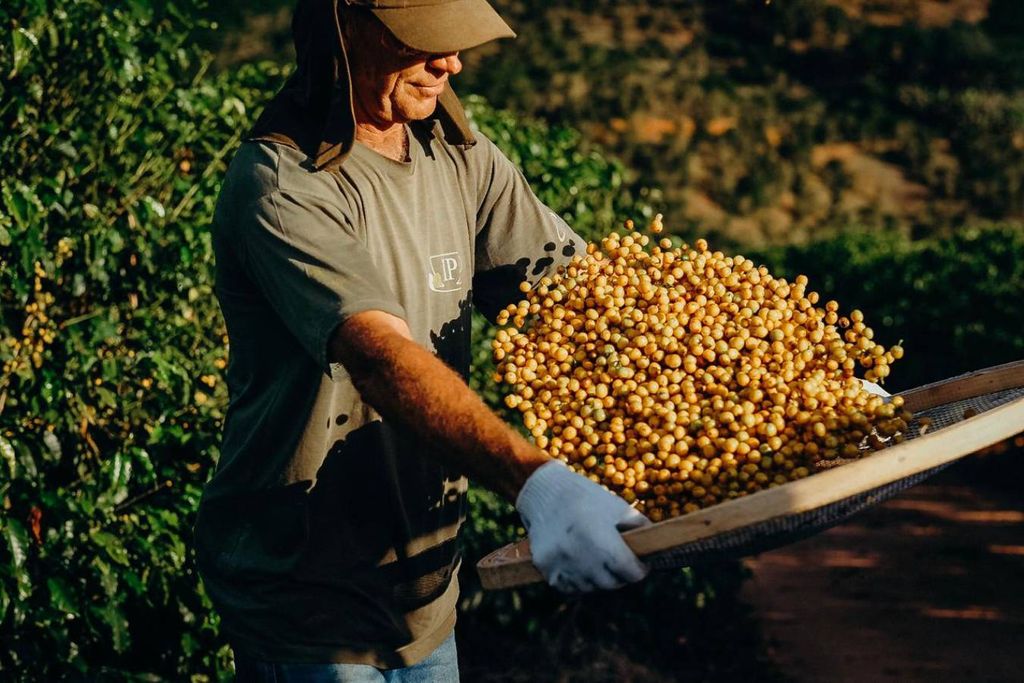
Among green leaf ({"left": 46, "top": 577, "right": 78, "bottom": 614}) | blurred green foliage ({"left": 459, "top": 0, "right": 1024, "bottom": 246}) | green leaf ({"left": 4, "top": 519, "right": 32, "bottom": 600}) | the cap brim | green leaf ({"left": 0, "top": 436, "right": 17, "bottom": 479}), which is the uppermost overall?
the cap brim

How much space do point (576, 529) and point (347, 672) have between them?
726 mm

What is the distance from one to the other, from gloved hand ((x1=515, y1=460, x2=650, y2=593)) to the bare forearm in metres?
0.04

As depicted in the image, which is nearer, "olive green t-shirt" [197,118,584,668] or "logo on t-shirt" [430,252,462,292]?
"olive green t-shirt" [197,118,584,668]

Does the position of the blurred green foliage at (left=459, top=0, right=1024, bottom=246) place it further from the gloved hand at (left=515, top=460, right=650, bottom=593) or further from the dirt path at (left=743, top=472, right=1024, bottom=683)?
the gloved hand at (left=515, top=460, right=650, bottom=593)

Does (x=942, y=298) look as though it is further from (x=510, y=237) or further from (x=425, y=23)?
(x=425, y=23)

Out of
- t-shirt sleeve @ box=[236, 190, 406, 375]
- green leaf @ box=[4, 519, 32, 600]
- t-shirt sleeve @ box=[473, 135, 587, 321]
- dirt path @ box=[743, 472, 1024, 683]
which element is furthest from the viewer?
dirt path @ box=[743, 472, 1024, 683]

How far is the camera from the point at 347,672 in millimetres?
2164

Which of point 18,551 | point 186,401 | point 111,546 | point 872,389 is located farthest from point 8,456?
point 872,389

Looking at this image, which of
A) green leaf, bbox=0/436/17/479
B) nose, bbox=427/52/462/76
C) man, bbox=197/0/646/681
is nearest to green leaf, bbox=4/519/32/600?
green leaf, bbox=0/436/17/479

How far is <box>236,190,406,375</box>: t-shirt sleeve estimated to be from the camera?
184cm

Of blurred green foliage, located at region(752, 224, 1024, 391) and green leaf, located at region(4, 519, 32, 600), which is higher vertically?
green leaf, located at region(4, 519, 32, 600)

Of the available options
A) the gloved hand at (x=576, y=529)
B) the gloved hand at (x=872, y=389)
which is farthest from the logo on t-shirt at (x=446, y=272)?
the gloved hand at (x=872, y=389)

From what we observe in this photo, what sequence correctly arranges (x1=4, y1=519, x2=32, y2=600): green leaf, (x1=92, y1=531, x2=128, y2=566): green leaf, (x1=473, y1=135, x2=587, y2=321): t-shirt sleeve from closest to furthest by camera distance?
(x1=473, y1=135, x2=587, y2=321): t-shirt sleeve, (x1=4, y1=519, x2=32, y2=600): green leaf, (x1=92, y1=531, x2=128, y2=566): green leaf

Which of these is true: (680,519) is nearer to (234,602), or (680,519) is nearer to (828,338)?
(828,338)
